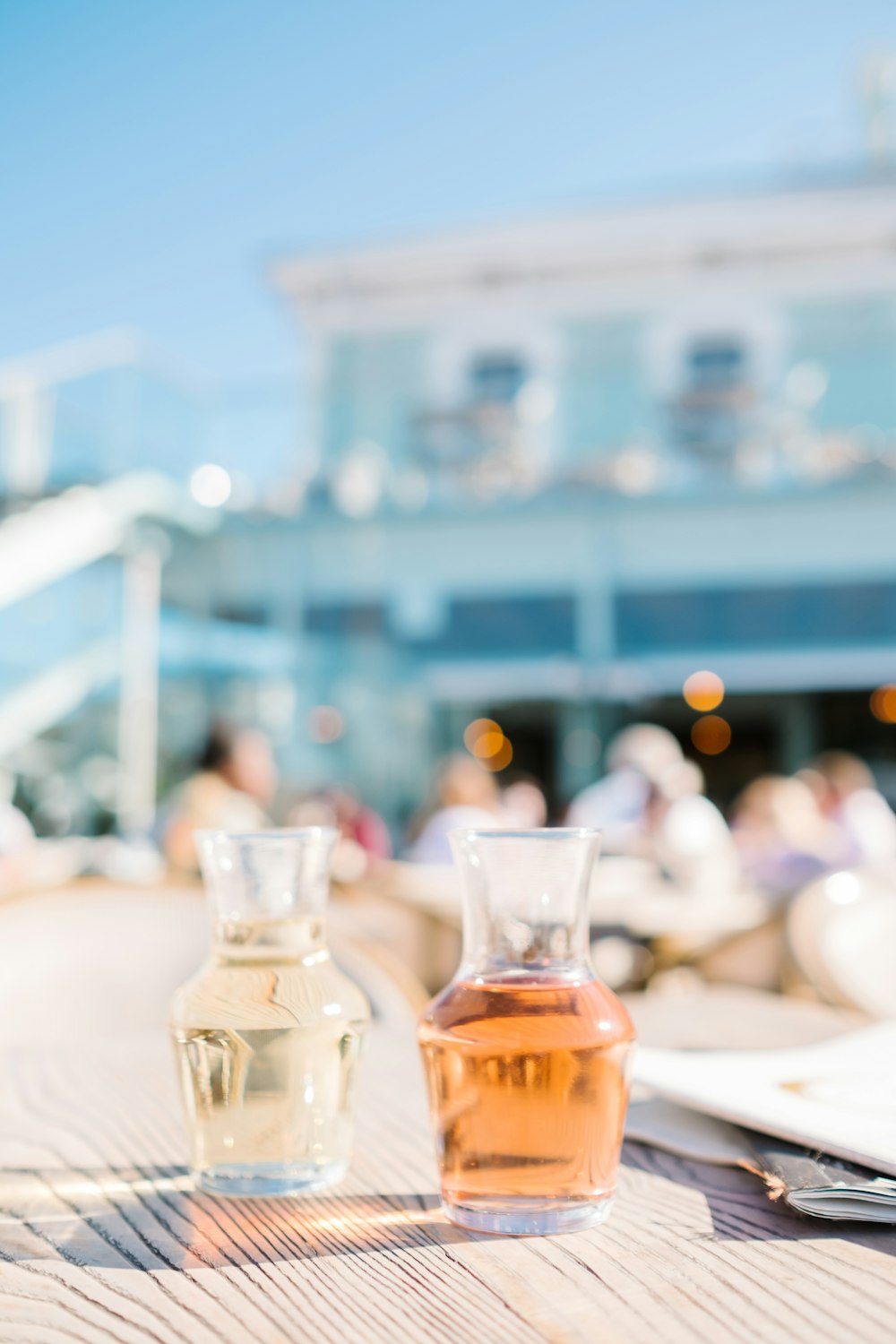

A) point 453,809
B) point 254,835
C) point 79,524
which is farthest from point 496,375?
point 254,835

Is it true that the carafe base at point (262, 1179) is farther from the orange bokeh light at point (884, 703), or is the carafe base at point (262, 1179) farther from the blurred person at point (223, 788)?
the orange bokeh light at point (884, 703)

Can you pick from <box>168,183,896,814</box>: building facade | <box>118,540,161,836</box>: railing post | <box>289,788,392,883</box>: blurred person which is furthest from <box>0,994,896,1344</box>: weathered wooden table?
<box>168,183,896,814</box>: building facade

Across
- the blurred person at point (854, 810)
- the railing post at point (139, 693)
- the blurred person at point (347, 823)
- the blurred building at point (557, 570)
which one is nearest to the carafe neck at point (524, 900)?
the blurred person at point (347, 823)

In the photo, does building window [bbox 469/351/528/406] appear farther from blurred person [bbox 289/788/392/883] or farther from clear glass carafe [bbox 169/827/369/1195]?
clear glass carafe [bbox 169/827/369/1195]

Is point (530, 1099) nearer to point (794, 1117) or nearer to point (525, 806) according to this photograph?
point (794, 1117)

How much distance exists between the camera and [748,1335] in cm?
53

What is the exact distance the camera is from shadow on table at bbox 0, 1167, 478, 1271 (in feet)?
2.09

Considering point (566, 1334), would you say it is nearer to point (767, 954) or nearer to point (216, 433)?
point (767, 954)

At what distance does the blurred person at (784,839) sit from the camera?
4004mm

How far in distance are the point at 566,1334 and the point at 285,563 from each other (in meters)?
9.38

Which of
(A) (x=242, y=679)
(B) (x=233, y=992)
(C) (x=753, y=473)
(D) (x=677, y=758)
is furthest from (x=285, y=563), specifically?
(B) (x=233, y=992)

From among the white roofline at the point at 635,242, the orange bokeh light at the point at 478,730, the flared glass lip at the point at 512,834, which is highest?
the white roofline at the point at 635,242

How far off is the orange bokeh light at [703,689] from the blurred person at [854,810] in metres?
1.84

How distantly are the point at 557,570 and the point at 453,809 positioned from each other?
15.3 feet
